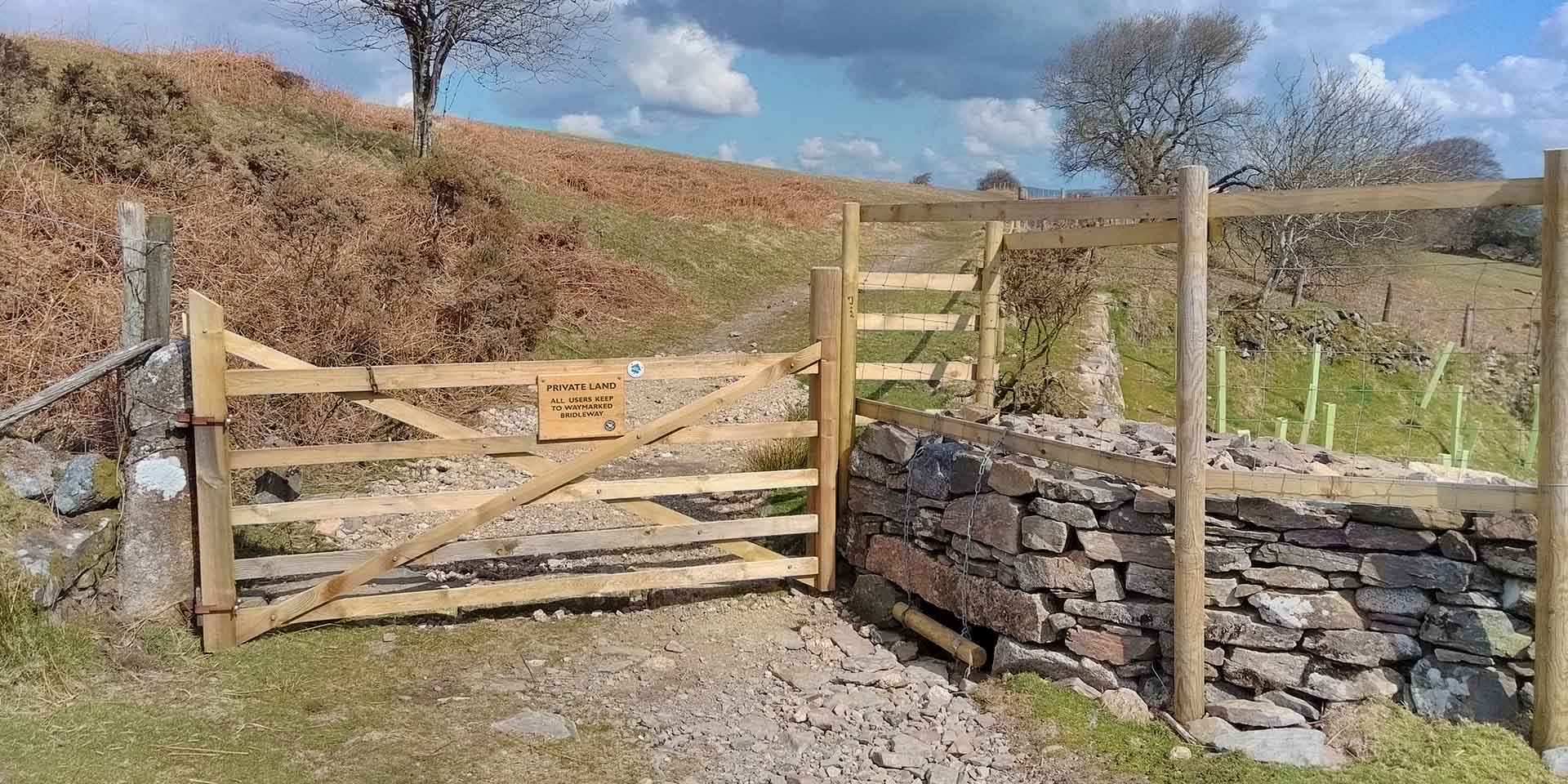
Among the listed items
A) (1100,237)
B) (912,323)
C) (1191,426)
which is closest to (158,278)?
(912,323)

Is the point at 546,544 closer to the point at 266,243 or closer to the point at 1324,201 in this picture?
the point at 1324,201

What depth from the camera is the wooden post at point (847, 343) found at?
6.18m

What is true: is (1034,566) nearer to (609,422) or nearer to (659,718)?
(659,718)

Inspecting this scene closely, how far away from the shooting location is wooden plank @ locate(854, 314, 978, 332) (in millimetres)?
6980

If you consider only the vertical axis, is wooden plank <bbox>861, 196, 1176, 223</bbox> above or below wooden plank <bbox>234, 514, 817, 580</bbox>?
above

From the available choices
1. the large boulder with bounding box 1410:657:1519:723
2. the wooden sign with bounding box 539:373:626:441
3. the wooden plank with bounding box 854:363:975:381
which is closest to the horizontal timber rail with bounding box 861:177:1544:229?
the wooden plank with bounding box 854:363:975:381

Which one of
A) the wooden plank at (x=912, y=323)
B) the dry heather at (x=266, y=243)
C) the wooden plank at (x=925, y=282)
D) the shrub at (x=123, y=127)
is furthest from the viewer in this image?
the shrub at (x=123, y=127)

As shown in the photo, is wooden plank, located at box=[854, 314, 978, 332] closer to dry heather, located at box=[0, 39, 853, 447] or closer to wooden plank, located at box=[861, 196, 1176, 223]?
wooden plank, located at box=[861, 196, 1176, 223]

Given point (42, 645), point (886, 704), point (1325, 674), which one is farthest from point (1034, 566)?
point (42, 645)

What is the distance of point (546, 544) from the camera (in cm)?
558

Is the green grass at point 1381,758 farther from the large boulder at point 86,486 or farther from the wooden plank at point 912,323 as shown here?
the large boulder at point 86,486

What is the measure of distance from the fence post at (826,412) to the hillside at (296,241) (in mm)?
4531

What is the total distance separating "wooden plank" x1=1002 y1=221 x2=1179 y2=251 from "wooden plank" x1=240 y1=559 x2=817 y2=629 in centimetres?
246

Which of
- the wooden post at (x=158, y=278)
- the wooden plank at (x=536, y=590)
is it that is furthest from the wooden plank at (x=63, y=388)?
the wooden plank at (x=536, y=590)
